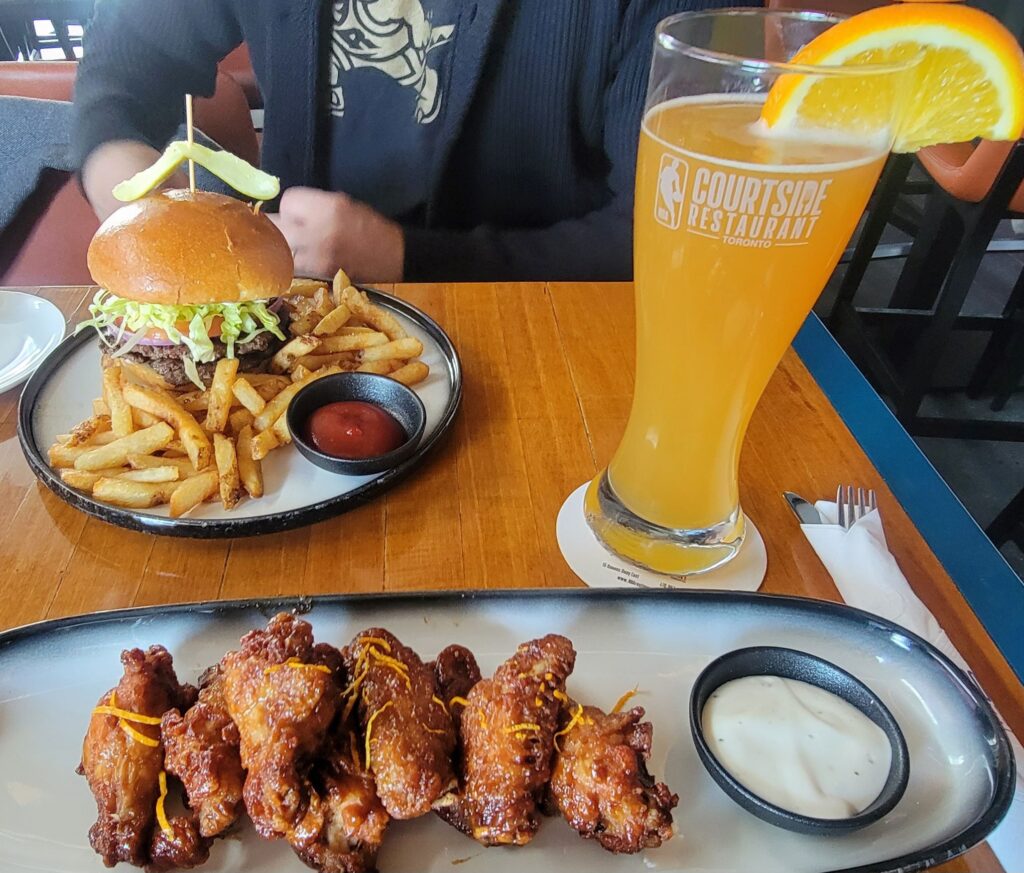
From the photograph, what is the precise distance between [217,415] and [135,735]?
0.74 m

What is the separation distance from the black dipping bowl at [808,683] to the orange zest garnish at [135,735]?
63 cm

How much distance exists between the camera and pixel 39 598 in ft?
3.84

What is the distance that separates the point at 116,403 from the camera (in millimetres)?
1429

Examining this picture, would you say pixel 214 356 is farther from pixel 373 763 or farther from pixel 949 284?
pixel 949 284

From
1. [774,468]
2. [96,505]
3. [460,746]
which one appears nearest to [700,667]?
[460,746]

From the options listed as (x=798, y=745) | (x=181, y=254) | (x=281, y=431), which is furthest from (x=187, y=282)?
(x=798, y=745)

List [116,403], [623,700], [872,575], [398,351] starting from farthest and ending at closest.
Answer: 1. [398,351]
2. [116,403]
3. [872,575]
4. [623,700]

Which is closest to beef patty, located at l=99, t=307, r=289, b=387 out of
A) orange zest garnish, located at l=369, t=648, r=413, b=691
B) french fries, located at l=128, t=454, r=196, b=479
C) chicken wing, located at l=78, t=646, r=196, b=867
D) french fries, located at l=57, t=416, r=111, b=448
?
french fries, located at l=57, t=416, r=111, b=448

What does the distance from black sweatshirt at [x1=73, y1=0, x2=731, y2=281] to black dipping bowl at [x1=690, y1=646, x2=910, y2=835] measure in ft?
5.29

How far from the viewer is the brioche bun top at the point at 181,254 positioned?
155cm

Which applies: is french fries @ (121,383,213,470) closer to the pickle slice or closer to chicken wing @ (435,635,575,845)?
the pickle slice

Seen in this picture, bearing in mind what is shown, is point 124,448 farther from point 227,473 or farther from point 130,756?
point 130,756

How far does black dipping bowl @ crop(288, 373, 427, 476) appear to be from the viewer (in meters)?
1.32

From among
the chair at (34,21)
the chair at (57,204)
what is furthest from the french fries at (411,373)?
the chair at (34,21)
